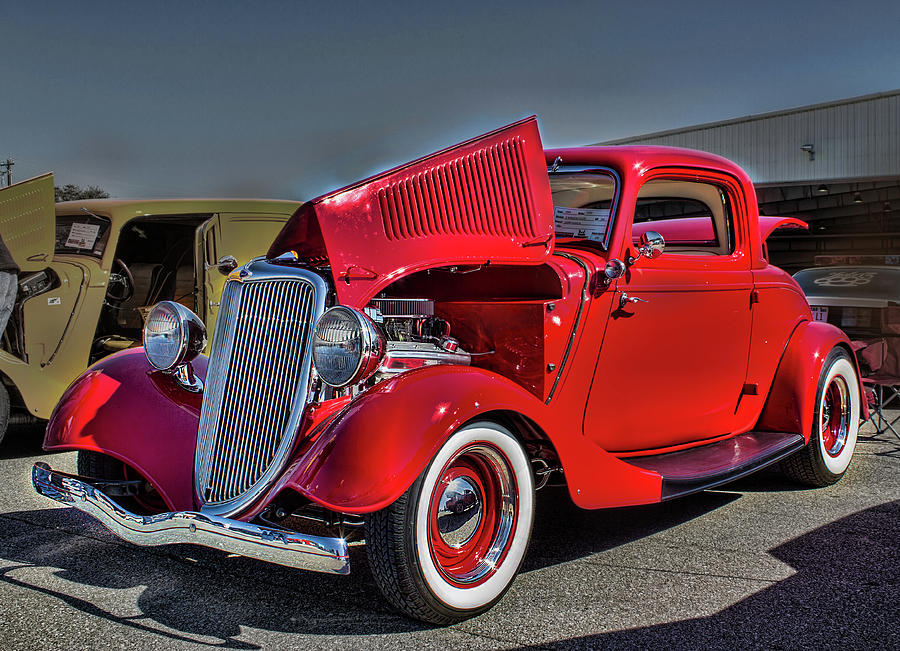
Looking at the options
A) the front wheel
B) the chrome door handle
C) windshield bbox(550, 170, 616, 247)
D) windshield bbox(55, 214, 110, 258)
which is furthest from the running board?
windshield bbox(55, 214, 110, 258)

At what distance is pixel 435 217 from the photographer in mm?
3361

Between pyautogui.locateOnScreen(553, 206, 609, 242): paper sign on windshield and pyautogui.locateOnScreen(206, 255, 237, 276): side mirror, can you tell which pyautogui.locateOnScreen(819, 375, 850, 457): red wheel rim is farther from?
pyautogui.locateOnScreen(206, 255, 237, 276): side mirror

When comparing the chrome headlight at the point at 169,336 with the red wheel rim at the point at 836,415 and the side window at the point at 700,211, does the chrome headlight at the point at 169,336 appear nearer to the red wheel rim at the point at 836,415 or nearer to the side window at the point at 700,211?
the side window at the point at 700,211

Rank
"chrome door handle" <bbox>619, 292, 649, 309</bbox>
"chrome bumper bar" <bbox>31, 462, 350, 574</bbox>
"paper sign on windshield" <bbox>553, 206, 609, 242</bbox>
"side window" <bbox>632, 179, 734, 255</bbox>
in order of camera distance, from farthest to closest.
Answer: "side window" <bbox>632, 179, 734, 255</bbox>, "paper sign on windshield" <bbox>553, 206, 609, 242</bbox>, "chrome door handle" <bbox>619, 292, 649, 309</bbox>, "chrome bumper bar" <bbox>31, 462, 350, 574</bbox>

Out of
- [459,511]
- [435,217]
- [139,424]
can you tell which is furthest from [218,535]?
[435,217]

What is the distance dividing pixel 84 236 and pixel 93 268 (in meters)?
0.32

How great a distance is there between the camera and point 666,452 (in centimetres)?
414

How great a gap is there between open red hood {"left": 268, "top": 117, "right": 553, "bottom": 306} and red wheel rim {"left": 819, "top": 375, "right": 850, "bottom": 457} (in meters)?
2.57

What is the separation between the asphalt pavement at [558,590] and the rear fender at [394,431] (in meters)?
0.54

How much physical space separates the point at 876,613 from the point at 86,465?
10.6ft

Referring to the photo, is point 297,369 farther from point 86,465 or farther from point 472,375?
point 86,465

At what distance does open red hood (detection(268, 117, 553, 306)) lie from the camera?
310cm

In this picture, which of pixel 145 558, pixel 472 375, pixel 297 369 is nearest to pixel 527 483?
pixel 472 375

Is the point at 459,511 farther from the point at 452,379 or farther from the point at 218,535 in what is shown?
the point at 218,535
